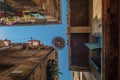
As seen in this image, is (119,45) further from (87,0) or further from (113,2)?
(87,0)

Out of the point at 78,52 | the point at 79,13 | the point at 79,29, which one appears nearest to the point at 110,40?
the point at 79,29

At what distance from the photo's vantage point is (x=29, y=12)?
20469 millimetres

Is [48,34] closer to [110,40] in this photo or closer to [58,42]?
[58,42]

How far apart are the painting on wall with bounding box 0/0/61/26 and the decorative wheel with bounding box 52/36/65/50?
312 cm

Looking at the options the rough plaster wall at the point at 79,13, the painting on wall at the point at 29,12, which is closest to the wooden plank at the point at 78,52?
the rough plaster wall at the point at 79,13

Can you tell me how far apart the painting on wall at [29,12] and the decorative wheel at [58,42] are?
123 inches

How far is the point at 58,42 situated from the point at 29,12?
4.67m

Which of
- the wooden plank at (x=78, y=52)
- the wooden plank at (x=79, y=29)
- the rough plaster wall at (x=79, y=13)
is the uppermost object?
the rough plaster wall at (x=79, y=13)

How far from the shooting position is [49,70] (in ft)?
57.0

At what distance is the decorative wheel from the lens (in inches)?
934

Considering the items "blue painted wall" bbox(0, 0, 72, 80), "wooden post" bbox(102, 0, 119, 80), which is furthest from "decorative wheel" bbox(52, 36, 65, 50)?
"wooden post" bbox(102, 0, 119, 80)

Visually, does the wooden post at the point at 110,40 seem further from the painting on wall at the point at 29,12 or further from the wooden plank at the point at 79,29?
the painting on wall at the point at 29,12

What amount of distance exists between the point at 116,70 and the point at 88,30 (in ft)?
29.6

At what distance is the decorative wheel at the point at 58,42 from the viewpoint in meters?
23.7
